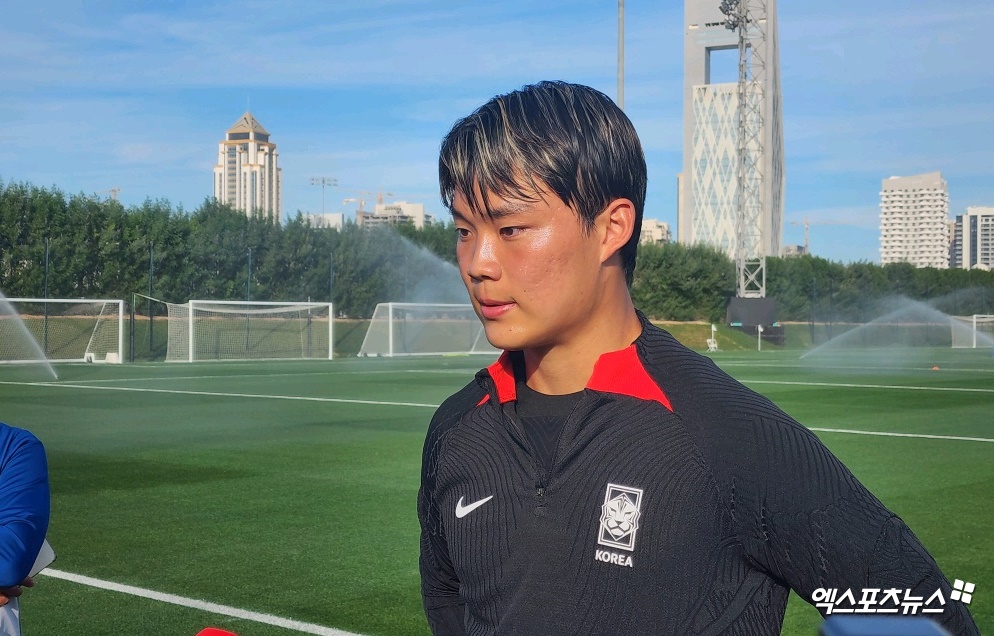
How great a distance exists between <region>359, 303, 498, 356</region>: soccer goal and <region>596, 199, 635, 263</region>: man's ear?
39.8 meters

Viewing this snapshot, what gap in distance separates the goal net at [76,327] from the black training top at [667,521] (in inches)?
1298

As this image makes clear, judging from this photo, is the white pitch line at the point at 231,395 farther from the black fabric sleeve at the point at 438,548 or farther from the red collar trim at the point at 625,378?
the red collar trim at the point at 625,378

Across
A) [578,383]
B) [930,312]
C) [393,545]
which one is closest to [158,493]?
[393,545]

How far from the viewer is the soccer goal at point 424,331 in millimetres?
41750

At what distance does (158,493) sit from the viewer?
29.5 feet

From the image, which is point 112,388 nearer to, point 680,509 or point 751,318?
point 680,509

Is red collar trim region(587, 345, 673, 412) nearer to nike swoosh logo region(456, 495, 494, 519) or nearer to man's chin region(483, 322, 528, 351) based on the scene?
man's chin region(483, 322, 528, 351)

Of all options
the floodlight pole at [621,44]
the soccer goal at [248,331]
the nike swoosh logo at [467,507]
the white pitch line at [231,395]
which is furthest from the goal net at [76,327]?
the nike swoosh logo at [467,507]

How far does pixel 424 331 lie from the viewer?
43.4 metres

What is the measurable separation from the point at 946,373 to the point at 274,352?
70.6ft

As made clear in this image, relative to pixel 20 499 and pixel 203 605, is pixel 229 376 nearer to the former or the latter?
pixel 203 605

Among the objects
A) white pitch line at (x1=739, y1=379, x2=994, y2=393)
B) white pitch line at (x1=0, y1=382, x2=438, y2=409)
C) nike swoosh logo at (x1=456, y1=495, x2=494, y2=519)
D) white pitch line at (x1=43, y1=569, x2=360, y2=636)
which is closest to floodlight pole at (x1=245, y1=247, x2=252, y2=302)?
white pitch line at (x1=0, y1=382, x2=438, y2=409)

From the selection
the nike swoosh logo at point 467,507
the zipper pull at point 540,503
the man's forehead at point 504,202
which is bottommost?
the nike swoosh logo at point 467,507

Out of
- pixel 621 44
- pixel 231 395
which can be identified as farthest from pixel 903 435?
pixel 621 44
